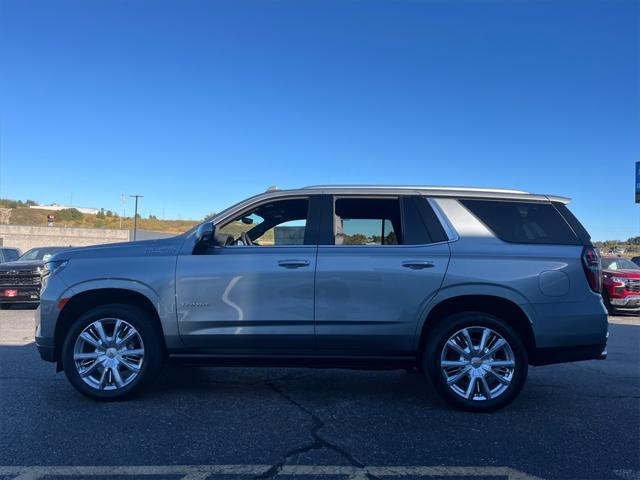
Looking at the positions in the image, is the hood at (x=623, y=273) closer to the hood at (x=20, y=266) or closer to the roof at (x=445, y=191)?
the roof at (x=445, y=191)

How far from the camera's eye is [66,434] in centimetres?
371

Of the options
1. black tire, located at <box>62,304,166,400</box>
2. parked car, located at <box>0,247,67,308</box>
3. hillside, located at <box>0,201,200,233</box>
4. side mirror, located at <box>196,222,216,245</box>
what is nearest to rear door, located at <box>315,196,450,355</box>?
side mirror, located at <box>196,222,216,245</box>

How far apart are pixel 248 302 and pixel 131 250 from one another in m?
1.20

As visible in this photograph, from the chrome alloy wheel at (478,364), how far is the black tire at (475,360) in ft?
0.08

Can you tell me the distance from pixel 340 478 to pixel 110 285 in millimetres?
2632

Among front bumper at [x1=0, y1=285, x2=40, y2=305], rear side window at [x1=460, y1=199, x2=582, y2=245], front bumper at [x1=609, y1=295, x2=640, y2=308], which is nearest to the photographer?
rear side window at [x1=460, y1=199, x2=582, y2=245]

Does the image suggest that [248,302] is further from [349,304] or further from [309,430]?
[309,430]

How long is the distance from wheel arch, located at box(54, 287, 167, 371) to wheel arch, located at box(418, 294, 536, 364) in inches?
95.3

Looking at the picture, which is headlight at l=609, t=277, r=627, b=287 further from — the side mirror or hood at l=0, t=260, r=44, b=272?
hood at l=0, t=260, r=44, b=272

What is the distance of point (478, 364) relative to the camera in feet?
14.0

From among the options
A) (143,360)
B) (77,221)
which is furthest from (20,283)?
(77,221)

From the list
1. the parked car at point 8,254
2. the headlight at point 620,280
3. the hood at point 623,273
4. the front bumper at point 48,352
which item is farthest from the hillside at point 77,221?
the front bumper at point 48,352

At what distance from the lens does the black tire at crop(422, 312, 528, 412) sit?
4.22m

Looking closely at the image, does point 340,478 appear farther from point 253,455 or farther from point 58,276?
point 58,276
